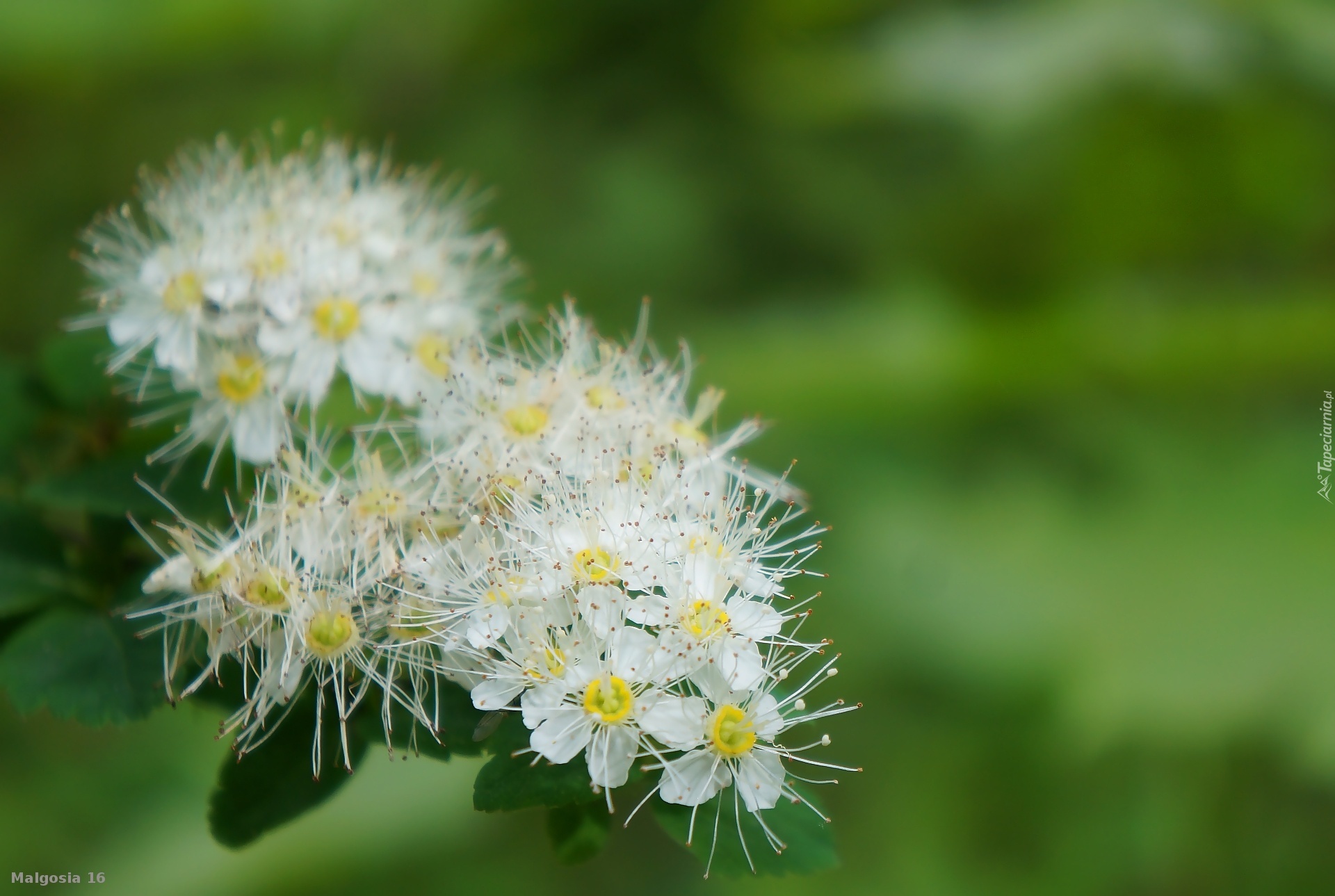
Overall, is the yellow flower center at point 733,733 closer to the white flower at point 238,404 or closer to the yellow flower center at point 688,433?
the yellow flower center at point 688,433

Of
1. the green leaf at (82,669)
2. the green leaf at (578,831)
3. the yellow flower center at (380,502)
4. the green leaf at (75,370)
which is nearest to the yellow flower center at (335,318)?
the yellow flower center at (380,502)

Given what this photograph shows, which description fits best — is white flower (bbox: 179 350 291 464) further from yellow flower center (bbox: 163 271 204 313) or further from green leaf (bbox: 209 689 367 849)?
green leaf (bbox: 209 689 367 849)

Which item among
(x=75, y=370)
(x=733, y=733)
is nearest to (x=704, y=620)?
(x=733, y=733)

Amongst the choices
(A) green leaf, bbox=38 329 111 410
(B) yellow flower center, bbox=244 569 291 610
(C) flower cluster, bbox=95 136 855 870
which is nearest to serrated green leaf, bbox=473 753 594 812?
(C) flower cluster, bbox=95 136 855 870

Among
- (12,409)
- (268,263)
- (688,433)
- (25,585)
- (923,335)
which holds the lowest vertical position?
(25,585)

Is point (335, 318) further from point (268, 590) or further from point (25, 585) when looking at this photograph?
point (25, 585)

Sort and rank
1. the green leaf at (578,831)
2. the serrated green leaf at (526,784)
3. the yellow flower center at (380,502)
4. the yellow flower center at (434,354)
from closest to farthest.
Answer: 1. the serrated green leaf at (526,784)
2. the green leaf at (578,831)
3. the yellow flower center at (380,502)
4. the yellow flower center at (434,354)

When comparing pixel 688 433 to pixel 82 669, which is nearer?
pixel 82 669
